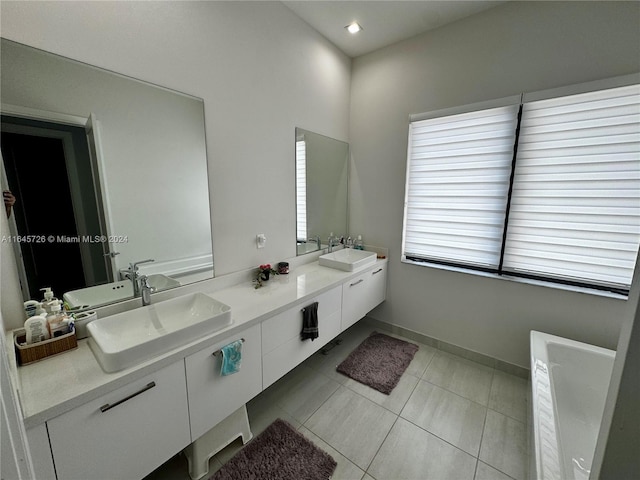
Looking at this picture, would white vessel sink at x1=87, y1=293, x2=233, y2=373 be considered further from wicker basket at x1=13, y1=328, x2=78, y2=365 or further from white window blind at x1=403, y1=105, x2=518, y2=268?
white window blind at x1=403, y1=105, x2=518, y2=268

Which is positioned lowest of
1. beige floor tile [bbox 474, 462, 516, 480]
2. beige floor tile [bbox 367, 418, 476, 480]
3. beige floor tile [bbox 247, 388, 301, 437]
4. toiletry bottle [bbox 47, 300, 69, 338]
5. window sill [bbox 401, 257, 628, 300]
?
beige floor tile [bbox 474, 462, 516, 480]

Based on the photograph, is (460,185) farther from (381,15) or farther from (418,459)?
(418,459)

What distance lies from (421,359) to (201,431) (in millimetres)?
1936

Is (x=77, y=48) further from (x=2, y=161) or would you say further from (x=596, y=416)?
(x=596, y=416)

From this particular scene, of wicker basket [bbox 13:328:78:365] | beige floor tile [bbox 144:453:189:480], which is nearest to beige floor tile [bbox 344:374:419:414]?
beige floor tile [bbox 144:453:189:480]

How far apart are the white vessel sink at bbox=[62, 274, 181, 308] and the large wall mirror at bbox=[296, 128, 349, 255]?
1.37m

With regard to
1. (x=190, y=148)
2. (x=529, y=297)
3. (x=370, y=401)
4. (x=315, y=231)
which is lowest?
(x=370, y=401)

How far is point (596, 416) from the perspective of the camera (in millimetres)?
1615

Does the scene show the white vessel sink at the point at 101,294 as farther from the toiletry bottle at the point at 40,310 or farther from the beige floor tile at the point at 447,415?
the beige floor tile at the point at 447,415

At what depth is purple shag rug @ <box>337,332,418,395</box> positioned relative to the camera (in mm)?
2152

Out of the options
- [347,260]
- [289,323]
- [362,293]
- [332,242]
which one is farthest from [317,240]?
[289,323]

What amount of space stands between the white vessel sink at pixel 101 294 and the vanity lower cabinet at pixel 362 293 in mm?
1432

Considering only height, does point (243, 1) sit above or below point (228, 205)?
above

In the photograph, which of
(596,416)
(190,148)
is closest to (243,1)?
(190,148)
